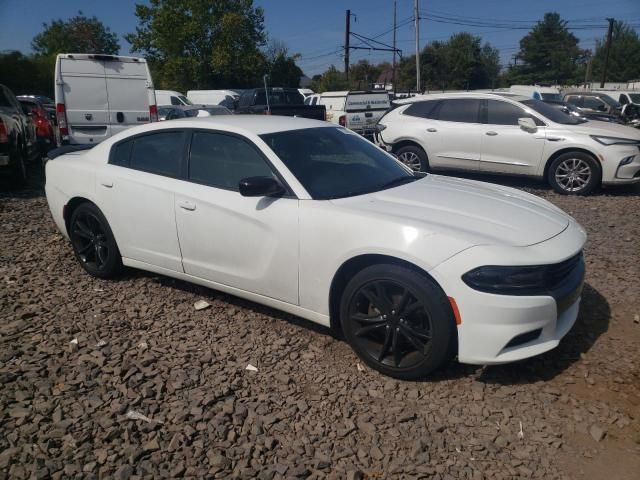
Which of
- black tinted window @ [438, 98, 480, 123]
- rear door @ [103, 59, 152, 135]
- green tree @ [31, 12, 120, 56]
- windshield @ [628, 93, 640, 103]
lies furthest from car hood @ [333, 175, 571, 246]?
green tree @ [31, 12, 120, 56]

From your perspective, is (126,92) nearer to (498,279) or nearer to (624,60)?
(498,279)

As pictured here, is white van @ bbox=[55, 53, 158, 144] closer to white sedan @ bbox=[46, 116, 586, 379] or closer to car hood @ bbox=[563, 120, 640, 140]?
white sedan @ bbox=[46, 116, 586, 379]

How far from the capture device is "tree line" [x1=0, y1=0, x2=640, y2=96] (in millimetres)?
40625

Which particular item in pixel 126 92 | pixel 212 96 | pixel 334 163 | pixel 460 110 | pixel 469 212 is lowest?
pixel 469 212

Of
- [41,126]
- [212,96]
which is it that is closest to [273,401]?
[41,126]

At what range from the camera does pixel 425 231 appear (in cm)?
294

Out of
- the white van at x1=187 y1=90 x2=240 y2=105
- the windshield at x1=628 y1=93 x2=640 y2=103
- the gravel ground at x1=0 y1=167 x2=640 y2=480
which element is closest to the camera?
the gravel ground at x1=0 y1=167 x2=640 y2=480

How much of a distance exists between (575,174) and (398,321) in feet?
21.0

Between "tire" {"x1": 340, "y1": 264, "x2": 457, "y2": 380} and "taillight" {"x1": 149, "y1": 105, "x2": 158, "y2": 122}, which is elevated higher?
"taillight" {"x1": 149, "y1": 105, "x2": 158, "y2": 122}

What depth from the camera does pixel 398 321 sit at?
3012mm

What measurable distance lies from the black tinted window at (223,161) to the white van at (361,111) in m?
10.9

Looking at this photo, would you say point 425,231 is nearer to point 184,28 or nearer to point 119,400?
point 119,400

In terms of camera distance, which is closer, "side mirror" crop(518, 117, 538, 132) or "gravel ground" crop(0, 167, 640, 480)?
"gravel ground" crop(0, 167, 640, 480)

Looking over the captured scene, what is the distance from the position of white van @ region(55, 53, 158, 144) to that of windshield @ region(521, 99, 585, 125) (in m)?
7.71
